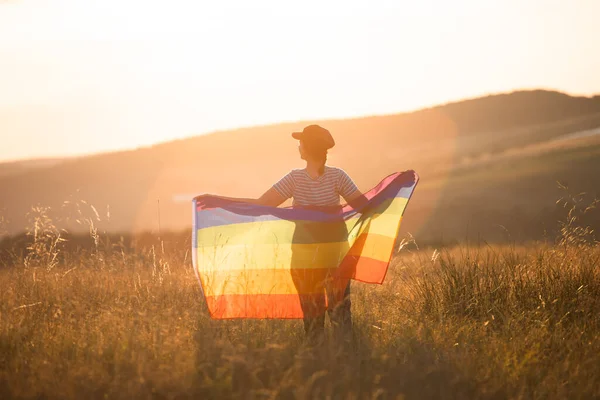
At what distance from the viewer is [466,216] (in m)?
29.5

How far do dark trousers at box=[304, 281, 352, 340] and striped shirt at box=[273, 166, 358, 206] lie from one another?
88 cm

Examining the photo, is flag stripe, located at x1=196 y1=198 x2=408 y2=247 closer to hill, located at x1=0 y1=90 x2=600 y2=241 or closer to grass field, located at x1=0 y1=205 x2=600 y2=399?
grass field, located at x1=0 y1=205 x2=600 y2=399

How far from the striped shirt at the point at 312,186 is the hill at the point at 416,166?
12386 mm

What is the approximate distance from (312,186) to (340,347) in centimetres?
190

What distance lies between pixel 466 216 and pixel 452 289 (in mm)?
22830

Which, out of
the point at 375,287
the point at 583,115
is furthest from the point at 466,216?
the point at 583,115

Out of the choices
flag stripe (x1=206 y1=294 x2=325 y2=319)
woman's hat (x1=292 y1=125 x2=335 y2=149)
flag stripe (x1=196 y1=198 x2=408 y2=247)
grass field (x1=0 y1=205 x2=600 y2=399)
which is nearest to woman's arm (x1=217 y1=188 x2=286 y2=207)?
flag stripe (x1=196 y1=198 x2=408 y2=247)

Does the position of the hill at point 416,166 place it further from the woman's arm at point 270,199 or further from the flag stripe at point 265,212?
the woman's arm at point 270,199

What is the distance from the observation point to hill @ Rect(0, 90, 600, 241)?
30.0 meters

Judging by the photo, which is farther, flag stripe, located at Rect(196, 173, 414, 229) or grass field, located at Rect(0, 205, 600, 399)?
flag stripe, located at Rect(196, 173, 414, 229)

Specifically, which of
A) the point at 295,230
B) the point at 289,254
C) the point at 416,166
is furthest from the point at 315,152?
the point at 416,166

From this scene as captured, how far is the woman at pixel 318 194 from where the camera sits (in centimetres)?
649

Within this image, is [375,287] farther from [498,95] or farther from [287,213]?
[498,95]

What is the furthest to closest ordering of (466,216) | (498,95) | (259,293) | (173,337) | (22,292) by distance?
(498,95) < (466,216) < (22,292) < (259,293) < (173,337)
